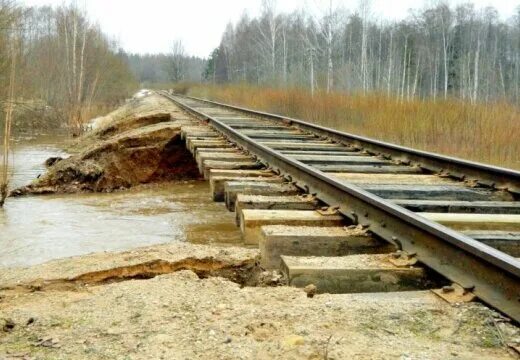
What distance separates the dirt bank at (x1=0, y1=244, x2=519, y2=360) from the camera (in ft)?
6.06

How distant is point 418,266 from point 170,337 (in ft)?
4.02

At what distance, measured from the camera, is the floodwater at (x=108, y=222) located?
5.29 m

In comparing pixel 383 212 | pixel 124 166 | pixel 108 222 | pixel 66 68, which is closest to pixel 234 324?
pixel 383 212

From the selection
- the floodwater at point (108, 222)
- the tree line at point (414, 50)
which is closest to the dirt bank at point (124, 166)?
the floodwater at point (108, 222)

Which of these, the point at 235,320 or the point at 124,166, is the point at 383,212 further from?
the point at 124,166

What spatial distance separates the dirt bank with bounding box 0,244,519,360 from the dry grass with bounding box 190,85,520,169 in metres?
8.24

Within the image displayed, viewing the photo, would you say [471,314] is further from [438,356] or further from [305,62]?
[305,62]

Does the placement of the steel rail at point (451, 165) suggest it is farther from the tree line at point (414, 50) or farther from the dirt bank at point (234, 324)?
the tree line at point (414, 50)

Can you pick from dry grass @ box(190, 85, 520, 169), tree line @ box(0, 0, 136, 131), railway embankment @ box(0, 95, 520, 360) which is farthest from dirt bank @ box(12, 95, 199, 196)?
tree line @ box(0, 0, 136, 131)

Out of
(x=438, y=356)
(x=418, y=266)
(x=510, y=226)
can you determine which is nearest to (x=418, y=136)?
(x=510, y=226)

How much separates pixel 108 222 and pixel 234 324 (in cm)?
473

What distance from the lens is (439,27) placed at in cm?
5794

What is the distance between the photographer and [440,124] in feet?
37.7

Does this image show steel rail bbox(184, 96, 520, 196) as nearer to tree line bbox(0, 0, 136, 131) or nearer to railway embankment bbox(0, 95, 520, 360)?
railway embankment bbox(0, 95, 520, 360)
